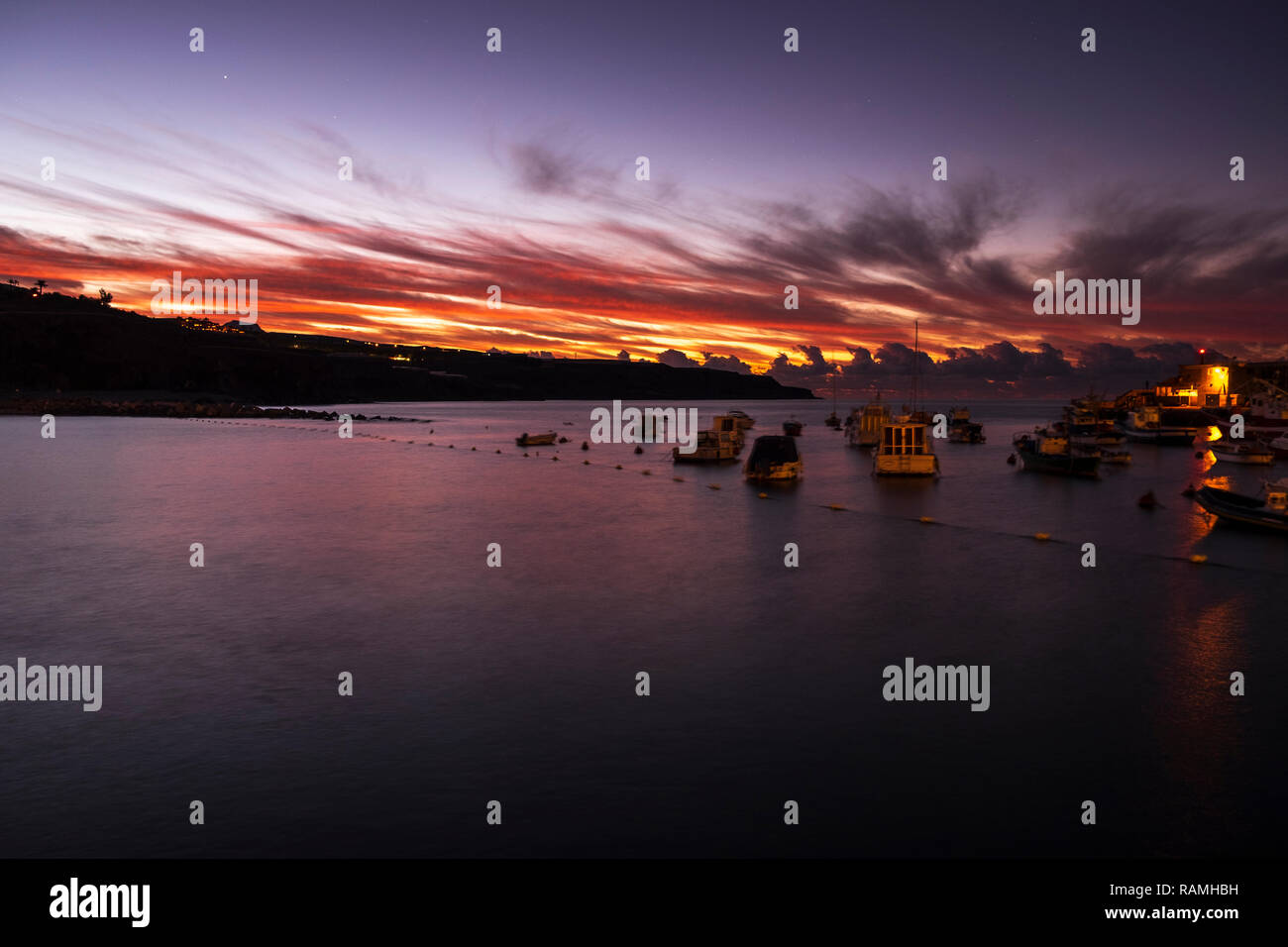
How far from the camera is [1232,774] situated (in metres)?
10.7

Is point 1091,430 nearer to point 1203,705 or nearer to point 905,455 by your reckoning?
point 905,455

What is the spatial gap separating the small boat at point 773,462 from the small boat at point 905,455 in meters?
6.31

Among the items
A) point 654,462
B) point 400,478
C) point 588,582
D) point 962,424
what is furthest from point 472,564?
point 962,424

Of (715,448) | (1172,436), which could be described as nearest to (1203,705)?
(715,448)

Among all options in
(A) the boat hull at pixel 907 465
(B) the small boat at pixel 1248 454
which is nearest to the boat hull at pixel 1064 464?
(A) the boat hull at pixel 907 465

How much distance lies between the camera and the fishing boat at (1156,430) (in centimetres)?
10544

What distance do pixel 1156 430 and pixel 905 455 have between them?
7005cm

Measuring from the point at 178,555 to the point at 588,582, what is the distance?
14179 mm

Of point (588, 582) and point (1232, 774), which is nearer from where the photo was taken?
point (1232, 774)

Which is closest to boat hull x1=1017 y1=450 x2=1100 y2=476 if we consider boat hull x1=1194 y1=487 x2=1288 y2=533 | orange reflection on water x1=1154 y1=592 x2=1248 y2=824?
boat hull x1=1194 y1=487 x2=1288 y2=533

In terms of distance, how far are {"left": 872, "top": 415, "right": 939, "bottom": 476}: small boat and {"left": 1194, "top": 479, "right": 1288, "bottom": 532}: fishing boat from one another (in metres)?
20.4

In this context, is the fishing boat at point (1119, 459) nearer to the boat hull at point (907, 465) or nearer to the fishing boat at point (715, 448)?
the boat hull at point (907, 465)
